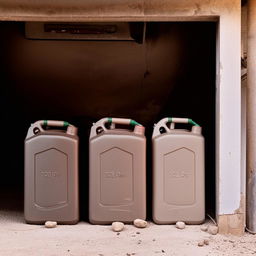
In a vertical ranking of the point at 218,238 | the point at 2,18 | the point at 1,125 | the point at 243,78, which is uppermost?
the point at 2,18

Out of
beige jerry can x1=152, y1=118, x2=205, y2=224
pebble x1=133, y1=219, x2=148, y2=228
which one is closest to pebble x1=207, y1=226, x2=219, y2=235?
beige jerry can x1=152, y1=118, x2=205, y2=224

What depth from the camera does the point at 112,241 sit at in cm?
250

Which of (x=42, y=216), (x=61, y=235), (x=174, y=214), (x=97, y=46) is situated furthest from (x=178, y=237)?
(x=97, y=46)

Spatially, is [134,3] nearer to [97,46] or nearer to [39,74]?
[97,46]

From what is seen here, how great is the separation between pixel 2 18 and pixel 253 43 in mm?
1777

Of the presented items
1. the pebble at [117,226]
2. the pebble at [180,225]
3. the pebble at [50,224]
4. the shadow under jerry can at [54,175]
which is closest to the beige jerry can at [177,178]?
the pebble at [180,225]

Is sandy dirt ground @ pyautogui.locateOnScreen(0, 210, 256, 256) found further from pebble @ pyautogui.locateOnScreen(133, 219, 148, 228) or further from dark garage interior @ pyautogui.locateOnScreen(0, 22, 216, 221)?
dark garage interior @ pyautogui.locateOnScreen(0, 22, 216, 221)

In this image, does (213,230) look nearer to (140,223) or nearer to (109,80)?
(140,223)

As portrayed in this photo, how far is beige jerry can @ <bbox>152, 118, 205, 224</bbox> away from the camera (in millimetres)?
2826

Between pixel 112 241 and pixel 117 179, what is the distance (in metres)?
0.47

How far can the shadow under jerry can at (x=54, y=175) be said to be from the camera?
2.81m

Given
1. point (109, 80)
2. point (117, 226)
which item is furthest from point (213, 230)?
point (109, 80)

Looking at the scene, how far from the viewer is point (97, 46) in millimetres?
4039

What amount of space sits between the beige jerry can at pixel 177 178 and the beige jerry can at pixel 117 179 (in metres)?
0.11
